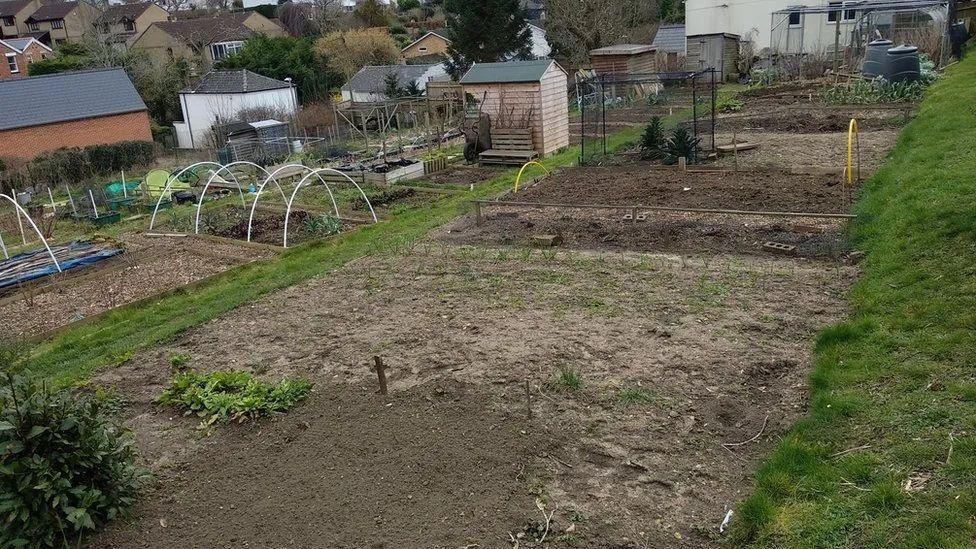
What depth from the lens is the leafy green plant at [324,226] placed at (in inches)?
563

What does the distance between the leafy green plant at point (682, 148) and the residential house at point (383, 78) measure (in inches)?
883

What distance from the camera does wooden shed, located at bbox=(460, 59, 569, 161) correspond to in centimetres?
1969

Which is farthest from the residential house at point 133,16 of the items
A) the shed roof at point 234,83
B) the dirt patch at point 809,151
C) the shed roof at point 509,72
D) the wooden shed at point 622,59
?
the dirt patch at point 809,151

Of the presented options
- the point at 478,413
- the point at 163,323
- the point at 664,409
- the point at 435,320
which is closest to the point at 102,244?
the point at 163,323

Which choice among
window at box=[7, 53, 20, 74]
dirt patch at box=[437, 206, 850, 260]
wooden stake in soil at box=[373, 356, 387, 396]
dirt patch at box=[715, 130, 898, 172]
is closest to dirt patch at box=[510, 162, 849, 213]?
dirt patch at box=[437, 206, 850, 260]

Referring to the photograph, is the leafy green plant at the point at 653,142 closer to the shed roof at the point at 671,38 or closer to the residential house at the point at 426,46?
the shed roof at the point at 671,38

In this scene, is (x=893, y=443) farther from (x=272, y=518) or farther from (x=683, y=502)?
(x=272, y=518)

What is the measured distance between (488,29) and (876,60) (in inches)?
622

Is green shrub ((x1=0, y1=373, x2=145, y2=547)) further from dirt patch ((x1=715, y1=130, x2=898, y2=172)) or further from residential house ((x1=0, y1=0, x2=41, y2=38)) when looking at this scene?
residential house ((x1=0, y1=0, x2=41, y2=38))

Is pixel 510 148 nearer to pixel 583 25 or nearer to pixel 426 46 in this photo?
pixel 583 25

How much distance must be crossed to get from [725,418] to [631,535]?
5.66ft

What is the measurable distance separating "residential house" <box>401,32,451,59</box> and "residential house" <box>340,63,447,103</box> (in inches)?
481

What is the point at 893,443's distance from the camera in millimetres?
5027

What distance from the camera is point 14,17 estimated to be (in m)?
68.8
